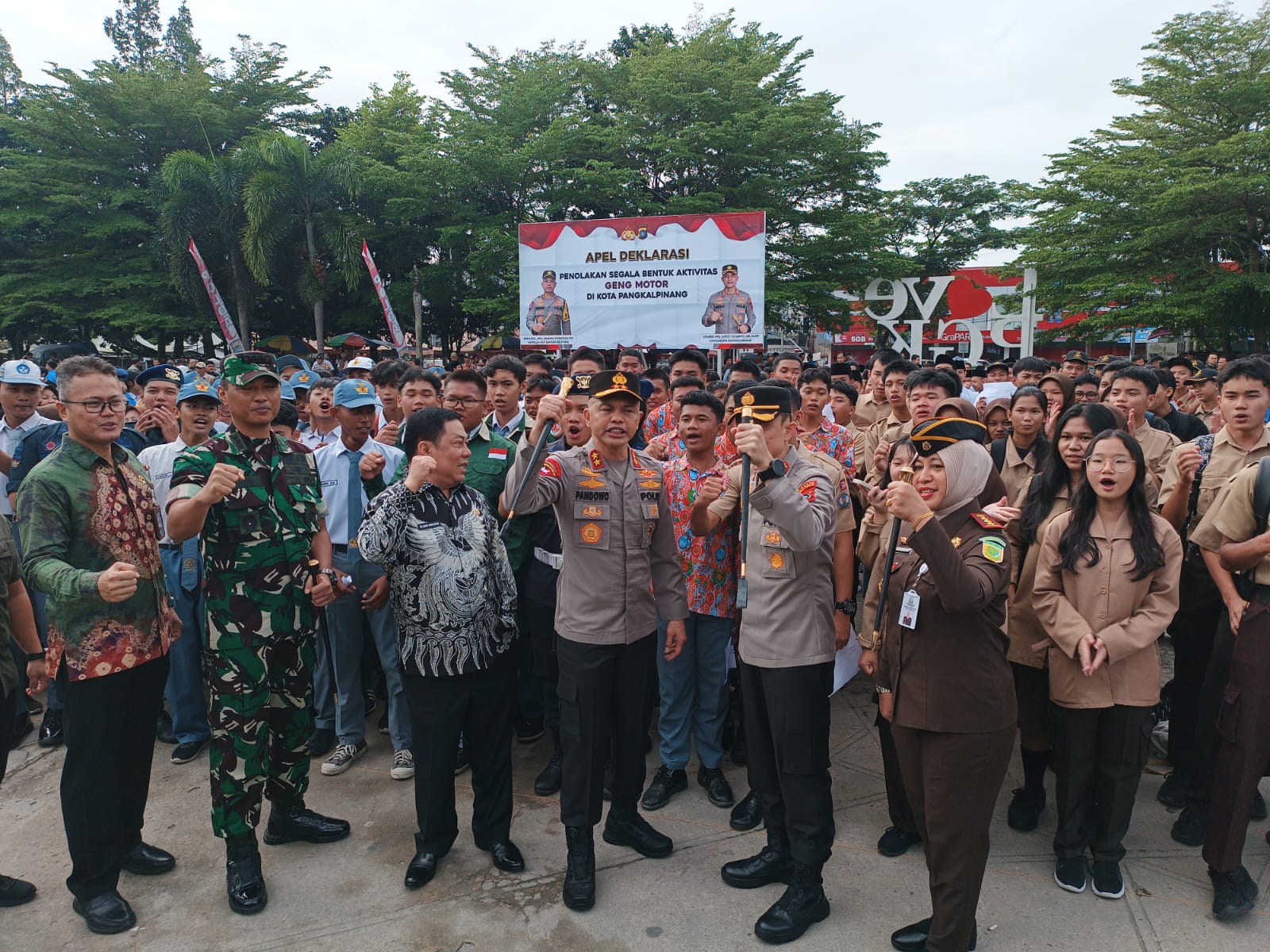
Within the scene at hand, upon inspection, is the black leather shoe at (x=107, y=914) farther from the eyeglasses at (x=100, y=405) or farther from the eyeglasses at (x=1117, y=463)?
the eyeglasses at (x=1117, y=463)

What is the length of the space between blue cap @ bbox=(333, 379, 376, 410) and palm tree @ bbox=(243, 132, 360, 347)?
1647 cm

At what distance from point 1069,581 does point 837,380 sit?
2.80 meters

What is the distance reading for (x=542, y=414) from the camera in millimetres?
2783

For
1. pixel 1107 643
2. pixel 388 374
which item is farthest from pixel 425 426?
pixel 388 374

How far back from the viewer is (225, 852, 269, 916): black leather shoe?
9.39 feet

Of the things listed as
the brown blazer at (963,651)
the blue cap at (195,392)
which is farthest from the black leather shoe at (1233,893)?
the blue cap at (195,392)

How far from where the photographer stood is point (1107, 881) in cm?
288

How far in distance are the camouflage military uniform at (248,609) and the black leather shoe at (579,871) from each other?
1239mm

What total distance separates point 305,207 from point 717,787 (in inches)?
789

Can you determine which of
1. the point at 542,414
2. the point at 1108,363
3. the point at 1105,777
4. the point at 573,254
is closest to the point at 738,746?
the point at 1105,777

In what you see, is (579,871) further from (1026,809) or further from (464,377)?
(464,377)

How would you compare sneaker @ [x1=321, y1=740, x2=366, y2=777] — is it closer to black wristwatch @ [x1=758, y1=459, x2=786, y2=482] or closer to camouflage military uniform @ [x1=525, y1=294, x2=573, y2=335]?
black wristwatch @ [x1=758, y1=459, x2=786, y2=482]

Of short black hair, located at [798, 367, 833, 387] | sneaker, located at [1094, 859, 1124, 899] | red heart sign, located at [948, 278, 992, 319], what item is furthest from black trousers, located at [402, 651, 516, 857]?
red heart sign, located at [948, 278, 992, 319]

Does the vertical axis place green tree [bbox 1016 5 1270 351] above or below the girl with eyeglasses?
above
